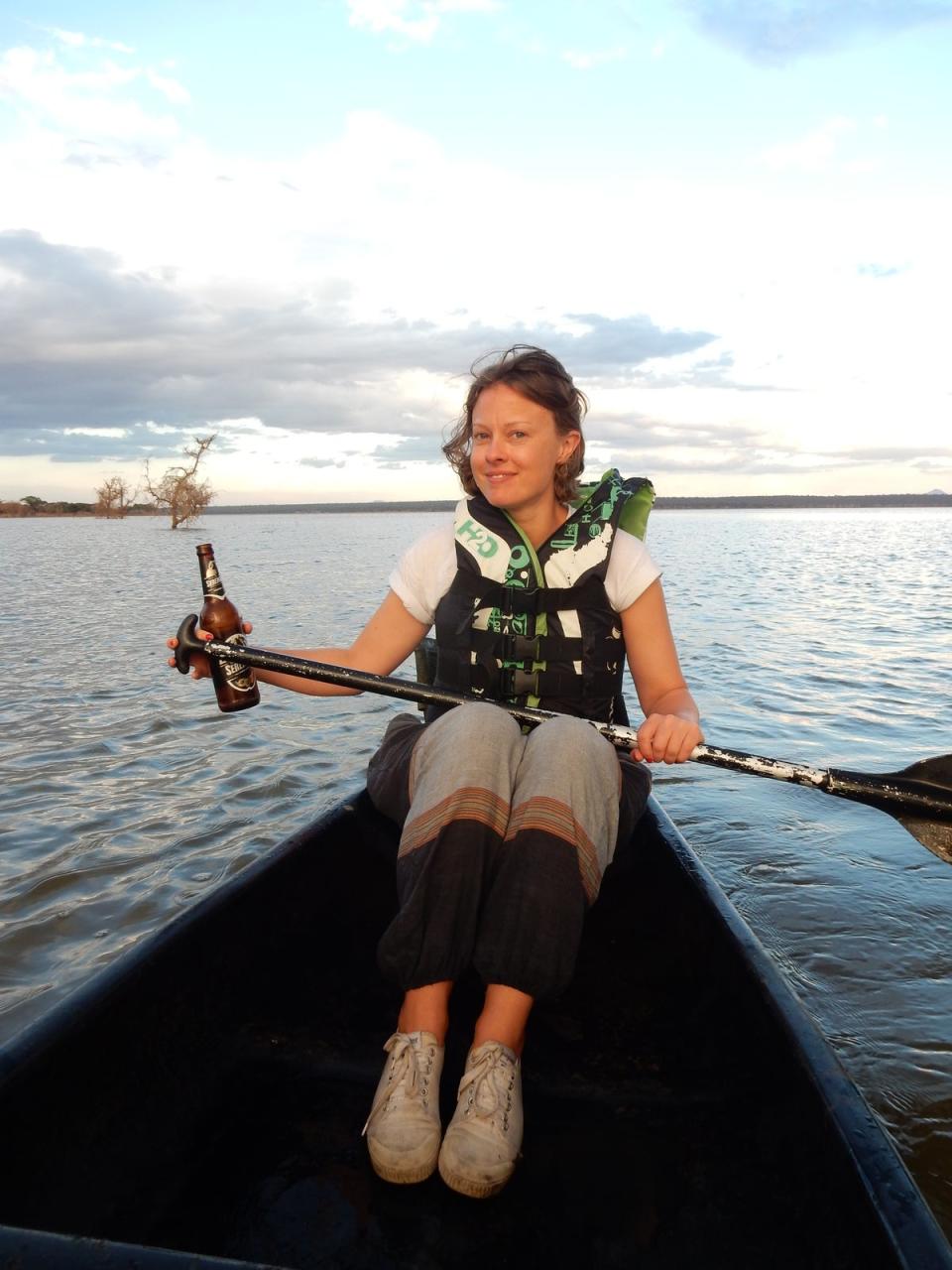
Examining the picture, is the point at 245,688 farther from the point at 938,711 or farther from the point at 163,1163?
the point at 938,711

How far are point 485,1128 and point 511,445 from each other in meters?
1.83

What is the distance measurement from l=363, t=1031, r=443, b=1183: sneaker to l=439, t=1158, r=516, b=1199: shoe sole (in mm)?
48

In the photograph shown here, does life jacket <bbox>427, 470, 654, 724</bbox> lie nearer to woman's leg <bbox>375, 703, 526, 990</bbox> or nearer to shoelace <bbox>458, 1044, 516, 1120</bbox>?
woman's leg <bbox>375, 703, 526, 990</bbox>

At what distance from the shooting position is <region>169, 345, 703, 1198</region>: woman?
186 centimetres

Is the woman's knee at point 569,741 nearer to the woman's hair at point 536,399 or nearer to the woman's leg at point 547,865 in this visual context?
the woman's leg at point 547,865

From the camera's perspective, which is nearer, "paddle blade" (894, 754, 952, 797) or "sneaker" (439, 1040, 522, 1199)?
"sneaker" (439, 1040, 522, 1199)

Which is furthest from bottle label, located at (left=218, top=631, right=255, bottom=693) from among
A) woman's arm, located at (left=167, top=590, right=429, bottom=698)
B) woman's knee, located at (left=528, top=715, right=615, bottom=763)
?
woman's knee, located at (left=528, top=715, right=615, bottom=763)

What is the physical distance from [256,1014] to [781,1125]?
124 centimetres

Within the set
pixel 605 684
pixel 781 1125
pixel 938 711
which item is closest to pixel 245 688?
pixel 605 684

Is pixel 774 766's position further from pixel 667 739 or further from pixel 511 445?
pixel 511 445

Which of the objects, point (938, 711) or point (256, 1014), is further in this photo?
point (938, 711)

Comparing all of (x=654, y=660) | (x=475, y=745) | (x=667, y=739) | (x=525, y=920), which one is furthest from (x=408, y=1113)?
(x=654, y=660)

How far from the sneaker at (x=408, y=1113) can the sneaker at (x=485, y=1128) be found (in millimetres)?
43

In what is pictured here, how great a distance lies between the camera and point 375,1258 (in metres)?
1.62
